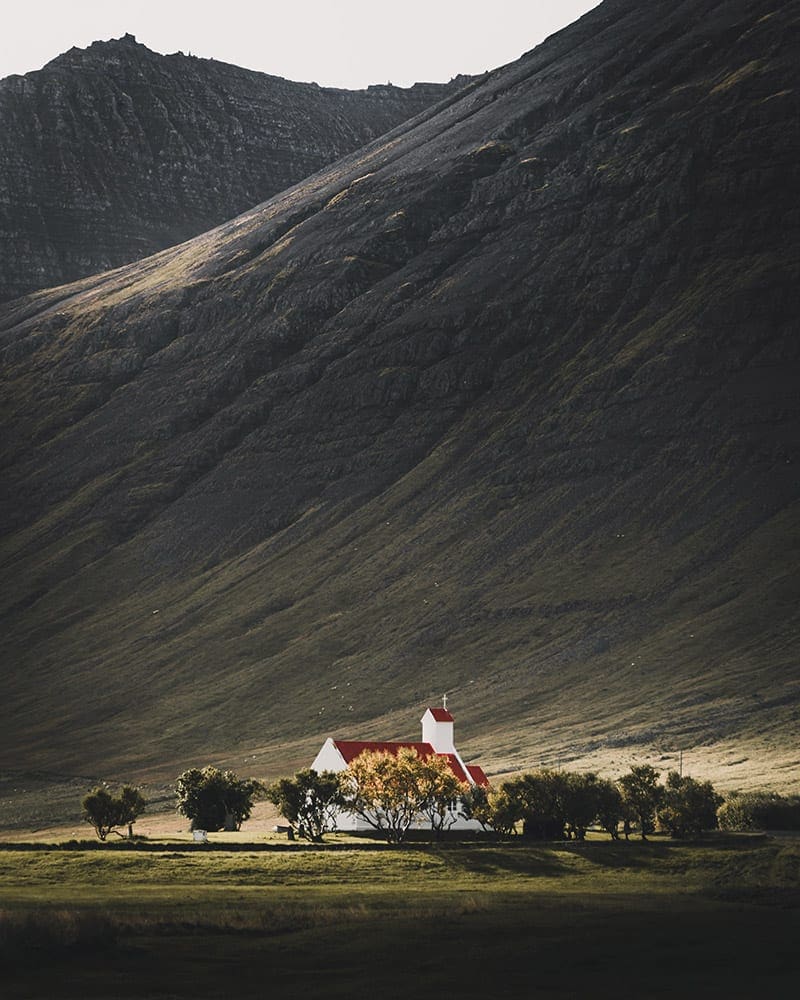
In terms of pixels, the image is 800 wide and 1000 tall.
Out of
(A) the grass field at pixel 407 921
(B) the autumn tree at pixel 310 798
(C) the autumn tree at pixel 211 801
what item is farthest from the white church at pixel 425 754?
(A) the grass field at pixel 407 921

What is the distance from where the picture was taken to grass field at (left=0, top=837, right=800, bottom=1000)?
56.4 m

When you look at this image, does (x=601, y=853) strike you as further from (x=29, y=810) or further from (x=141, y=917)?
(x=29, y=810)

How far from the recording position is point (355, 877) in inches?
3506

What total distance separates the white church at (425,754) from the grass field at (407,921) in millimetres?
13641

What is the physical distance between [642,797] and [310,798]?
24.1m

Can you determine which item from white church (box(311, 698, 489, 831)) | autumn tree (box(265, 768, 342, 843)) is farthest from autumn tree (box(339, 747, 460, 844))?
white church (box(311, 698, 489, 831))

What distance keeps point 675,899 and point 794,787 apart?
6368cm

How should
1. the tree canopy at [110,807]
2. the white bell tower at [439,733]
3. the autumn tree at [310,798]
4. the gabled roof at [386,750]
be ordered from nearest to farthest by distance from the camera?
the autumn tree at [310,798] < the tree canopy at [110,807] < the gabled roof at [386,750] < the white bell tower at [439,733]

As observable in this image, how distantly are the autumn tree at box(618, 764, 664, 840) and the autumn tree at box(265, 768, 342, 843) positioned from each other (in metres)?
21.0

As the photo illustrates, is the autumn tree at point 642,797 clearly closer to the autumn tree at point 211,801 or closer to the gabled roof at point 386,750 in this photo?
the gabled roof at point 386,750

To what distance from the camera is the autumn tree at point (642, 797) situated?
112062mm

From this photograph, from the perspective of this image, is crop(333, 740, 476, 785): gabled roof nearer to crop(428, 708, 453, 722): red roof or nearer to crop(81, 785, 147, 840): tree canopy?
crop(428, 708, 453, 722): red roof

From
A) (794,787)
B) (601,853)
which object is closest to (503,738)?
(794,787)

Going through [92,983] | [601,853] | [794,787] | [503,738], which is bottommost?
[92,983]
